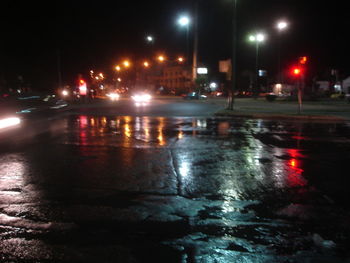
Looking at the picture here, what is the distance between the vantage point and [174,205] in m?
5.86

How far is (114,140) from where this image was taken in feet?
43.7

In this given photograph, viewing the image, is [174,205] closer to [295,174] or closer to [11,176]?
[295,174]

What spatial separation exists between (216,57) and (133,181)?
9473 centimetres

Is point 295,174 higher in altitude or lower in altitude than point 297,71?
lower

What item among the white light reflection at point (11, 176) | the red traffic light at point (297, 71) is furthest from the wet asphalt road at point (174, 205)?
the red traffic light at point (297, 71)

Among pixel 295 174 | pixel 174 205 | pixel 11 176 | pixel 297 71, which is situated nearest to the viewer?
pixel 174 205

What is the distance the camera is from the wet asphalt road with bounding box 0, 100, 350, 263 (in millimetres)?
4273

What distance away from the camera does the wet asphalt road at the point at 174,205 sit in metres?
4.27

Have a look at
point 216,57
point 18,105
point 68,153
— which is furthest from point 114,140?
point 216,57

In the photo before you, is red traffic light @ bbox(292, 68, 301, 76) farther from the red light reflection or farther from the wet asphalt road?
the red light reflection

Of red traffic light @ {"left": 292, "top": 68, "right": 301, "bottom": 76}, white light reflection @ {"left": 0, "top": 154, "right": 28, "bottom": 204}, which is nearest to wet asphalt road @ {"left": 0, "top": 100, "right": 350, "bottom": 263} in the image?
white light reflection @ {"left": 0, "top": 154, "right": 28, "bottom": 204}

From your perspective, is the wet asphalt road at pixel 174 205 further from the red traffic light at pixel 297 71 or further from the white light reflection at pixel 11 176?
the red traffic light at pixel 297 71

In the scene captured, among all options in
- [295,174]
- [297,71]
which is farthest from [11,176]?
[297,71]

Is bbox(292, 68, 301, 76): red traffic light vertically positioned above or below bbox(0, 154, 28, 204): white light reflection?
above
